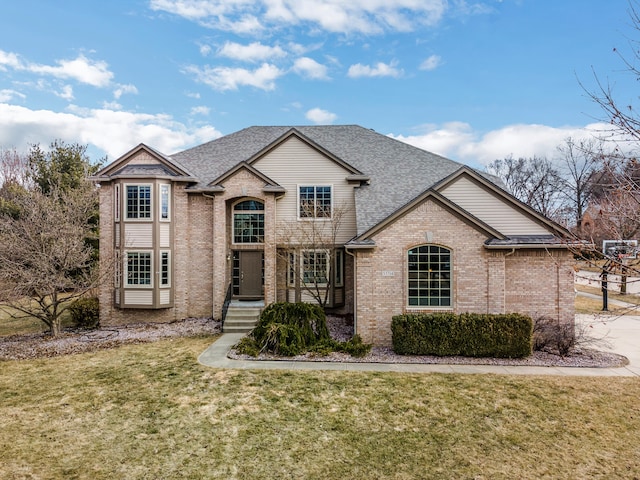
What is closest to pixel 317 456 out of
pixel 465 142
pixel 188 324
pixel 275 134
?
pixel 188 324

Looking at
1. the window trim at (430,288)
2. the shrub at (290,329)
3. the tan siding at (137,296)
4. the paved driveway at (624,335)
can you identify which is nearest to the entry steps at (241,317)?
the shrub at (290,329)

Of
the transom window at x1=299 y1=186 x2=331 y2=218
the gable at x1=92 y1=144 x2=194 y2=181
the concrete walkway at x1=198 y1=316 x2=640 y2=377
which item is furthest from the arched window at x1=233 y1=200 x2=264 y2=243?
the concrete walkway at x1=198 y1=316 x2=640 y2=377

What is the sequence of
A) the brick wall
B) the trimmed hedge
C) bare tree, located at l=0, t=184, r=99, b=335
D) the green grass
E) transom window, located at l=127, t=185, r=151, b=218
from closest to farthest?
the green grass
the trimmed hedge
the brick wall
bare tree, located at l=0, t=184, r=99, b=335
transom window, located at l=127, t=185, r=151, b=218

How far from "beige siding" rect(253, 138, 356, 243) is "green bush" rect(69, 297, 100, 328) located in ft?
32.3

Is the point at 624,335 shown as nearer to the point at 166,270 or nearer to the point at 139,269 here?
the point at 166,270

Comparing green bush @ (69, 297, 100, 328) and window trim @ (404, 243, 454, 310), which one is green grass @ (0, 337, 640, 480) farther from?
green bush @ (69, 297, 100, 328)

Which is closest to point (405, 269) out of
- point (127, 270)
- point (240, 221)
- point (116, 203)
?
point (240, 221)

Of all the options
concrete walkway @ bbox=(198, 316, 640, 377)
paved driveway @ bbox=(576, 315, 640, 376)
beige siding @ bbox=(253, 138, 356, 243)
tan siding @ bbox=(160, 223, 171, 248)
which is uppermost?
beige siding @ bbox=(253, 138, 356, 243)

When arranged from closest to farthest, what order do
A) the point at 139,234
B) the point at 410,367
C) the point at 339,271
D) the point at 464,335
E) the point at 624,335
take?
the point at 410,367, the point at 464,335, the point at 624,335, the point at 139,234, the point at 339,271

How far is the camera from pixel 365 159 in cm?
1828

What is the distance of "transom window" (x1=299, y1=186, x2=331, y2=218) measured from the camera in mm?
16266

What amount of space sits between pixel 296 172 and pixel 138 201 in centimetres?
755

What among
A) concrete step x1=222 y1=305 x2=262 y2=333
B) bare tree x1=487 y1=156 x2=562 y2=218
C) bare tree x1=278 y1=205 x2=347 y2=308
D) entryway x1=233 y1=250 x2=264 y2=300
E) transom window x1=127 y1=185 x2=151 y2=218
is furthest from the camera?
bare tree x1=487 y1=156 x2=562 y2=218

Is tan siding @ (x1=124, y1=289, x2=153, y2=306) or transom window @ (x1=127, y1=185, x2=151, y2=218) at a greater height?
transom window @ (x1=127, y1=185, x2=151, y2=218)
